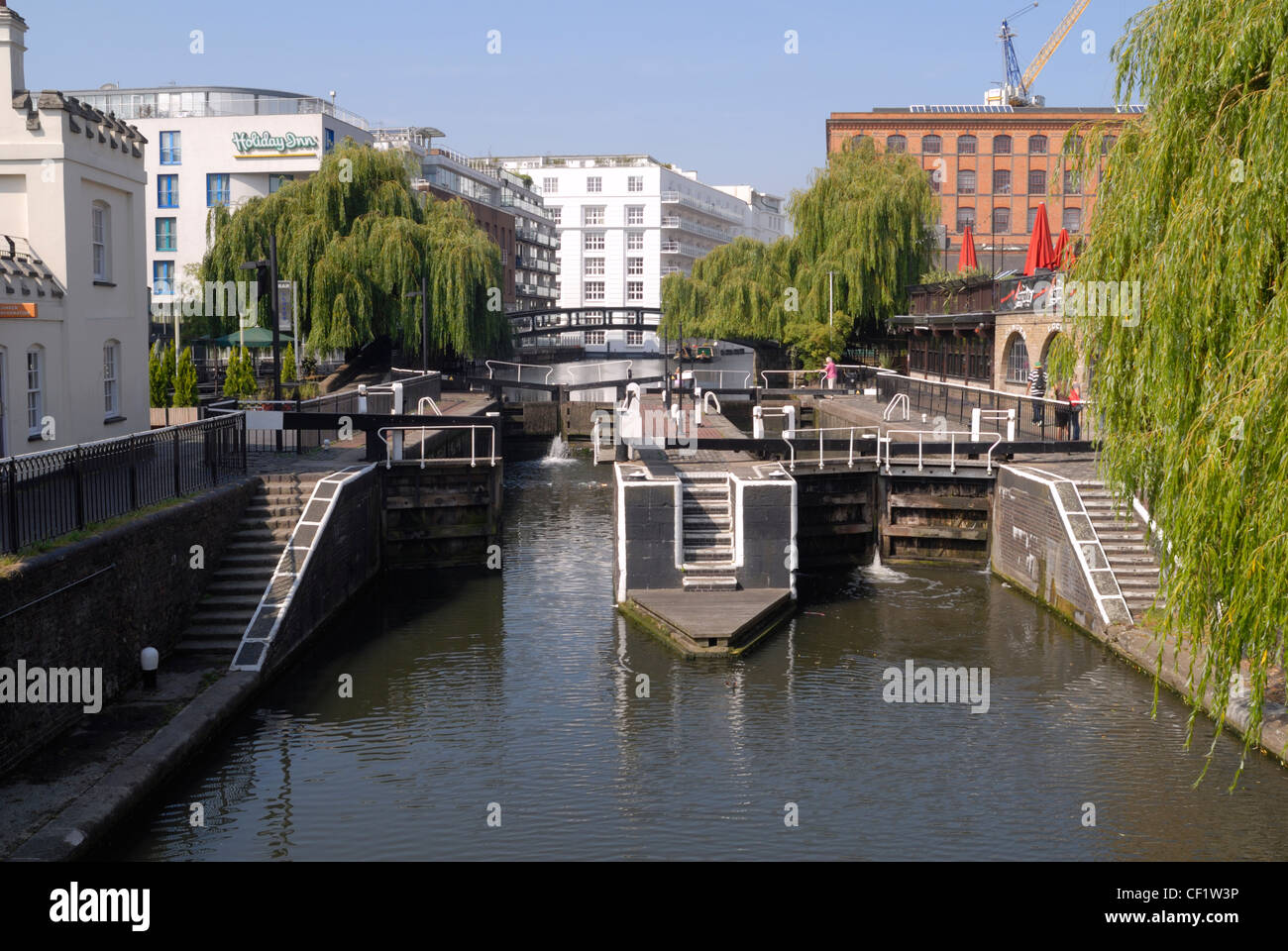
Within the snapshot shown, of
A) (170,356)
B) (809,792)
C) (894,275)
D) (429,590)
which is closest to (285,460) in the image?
(429,590)

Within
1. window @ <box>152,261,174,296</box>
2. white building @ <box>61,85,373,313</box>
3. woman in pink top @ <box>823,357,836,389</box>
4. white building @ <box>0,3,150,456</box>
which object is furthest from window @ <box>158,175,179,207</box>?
white building @ <box>0,3,150,456</box>

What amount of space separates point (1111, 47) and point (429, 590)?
50.8 ft

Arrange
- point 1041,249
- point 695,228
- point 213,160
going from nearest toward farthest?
point 1041,249 → point 213,160 → point 695,228

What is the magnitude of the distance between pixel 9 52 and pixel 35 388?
18.6 feet

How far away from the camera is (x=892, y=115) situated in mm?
81812

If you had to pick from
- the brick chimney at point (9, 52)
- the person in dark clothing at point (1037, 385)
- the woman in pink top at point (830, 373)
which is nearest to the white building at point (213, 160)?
the woman in pink top at point (830, 373)

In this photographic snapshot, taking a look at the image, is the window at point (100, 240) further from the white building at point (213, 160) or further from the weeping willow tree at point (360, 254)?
the white building at point (213, 160)

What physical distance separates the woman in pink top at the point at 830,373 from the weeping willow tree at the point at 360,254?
541 inches

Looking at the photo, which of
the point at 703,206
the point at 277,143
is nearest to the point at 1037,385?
the point at 277,143

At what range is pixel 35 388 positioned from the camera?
66.5 feet

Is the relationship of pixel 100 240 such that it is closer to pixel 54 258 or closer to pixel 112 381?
pixel 54 258

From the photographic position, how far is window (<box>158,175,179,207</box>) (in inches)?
2467

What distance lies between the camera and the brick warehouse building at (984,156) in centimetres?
8212
